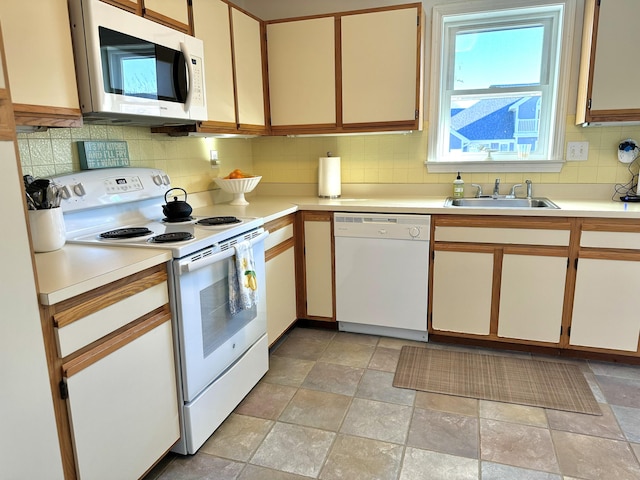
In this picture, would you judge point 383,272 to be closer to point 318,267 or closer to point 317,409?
point 318,267

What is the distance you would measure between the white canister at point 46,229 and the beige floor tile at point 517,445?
6.28 feet

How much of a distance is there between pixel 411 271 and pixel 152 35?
191 cm

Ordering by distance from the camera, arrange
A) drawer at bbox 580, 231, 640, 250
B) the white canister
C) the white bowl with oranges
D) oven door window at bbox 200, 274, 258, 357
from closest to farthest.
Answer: the white canister → oven door window at bbox 200, 274, 258, 357 → drawer at bbox 580, 231, 640, 250 → the white bowl with oranges

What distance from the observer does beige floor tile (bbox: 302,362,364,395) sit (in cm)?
→ 238

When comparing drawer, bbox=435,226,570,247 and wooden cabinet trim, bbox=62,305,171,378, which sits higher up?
drawer, bbox=435,226,570,247

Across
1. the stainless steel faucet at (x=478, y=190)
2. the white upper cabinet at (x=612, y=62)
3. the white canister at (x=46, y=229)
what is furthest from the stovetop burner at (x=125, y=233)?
the white upper cabinet at (x=612, y=62)

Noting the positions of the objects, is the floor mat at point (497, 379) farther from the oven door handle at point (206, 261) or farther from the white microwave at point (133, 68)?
the white microwave at point (133, 68)

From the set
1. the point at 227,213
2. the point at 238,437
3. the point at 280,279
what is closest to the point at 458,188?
the point at 280,279

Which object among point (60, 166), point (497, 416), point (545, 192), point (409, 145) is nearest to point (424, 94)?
point (409, 145)

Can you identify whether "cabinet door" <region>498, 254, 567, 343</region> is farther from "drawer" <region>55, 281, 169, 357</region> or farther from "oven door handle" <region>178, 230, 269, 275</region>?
"drawer" <region>55, 281, 169, 357</region>

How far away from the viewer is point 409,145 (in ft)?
10.6

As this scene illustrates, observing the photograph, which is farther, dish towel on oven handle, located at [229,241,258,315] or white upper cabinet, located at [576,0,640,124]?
white upper cabinet, located at [576,0,640,124]

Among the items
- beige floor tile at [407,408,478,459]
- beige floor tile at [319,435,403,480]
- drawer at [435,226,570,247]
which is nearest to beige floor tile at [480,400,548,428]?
beige floor tile at [407,408,478,459]

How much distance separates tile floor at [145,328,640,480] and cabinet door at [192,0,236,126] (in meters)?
1.55
